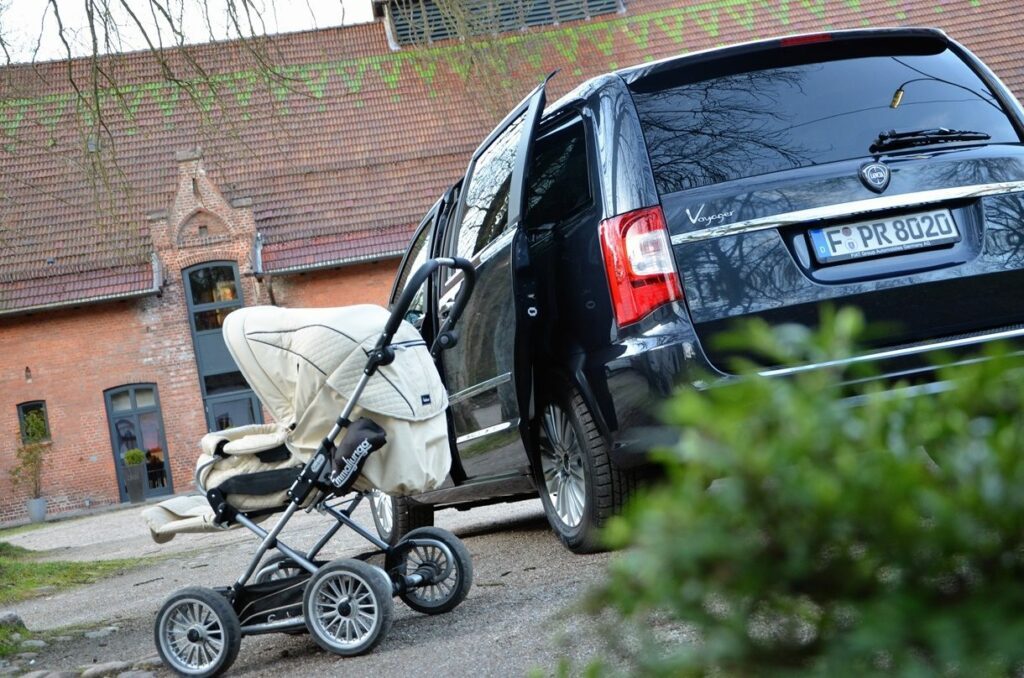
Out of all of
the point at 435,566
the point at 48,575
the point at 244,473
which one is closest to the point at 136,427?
the point at 48,575

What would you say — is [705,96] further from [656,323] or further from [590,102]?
[656,323]

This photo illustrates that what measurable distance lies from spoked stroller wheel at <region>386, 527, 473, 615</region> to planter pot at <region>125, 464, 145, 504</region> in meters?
28.0

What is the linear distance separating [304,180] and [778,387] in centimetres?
3261

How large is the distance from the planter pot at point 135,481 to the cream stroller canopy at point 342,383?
2815 centimetres

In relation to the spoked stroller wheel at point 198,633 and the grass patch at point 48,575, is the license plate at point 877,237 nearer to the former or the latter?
the spoked stroller wheel at point 198,633

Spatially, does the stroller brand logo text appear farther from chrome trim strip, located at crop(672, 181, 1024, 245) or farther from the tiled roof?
the tiled roof

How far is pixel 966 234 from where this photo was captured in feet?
15.1

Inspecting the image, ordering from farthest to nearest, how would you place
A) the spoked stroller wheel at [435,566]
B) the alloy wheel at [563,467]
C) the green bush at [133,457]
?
the green bush at [133,457]
the alloy wheel at [563,467]
the spoked stroller wheel at [435,566]

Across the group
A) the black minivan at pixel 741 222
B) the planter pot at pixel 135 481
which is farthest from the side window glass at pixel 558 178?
the planter pot at pixel 135 481

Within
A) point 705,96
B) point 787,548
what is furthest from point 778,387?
point 705,96

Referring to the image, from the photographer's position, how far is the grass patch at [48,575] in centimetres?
1004

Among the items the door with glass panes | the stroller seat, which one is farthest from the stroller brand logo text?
the door with glass panes

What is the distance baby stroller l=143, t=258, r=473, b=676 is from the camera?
4.57 m

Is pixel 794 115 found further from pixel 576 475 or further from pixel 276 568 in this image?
pixel 276 568
